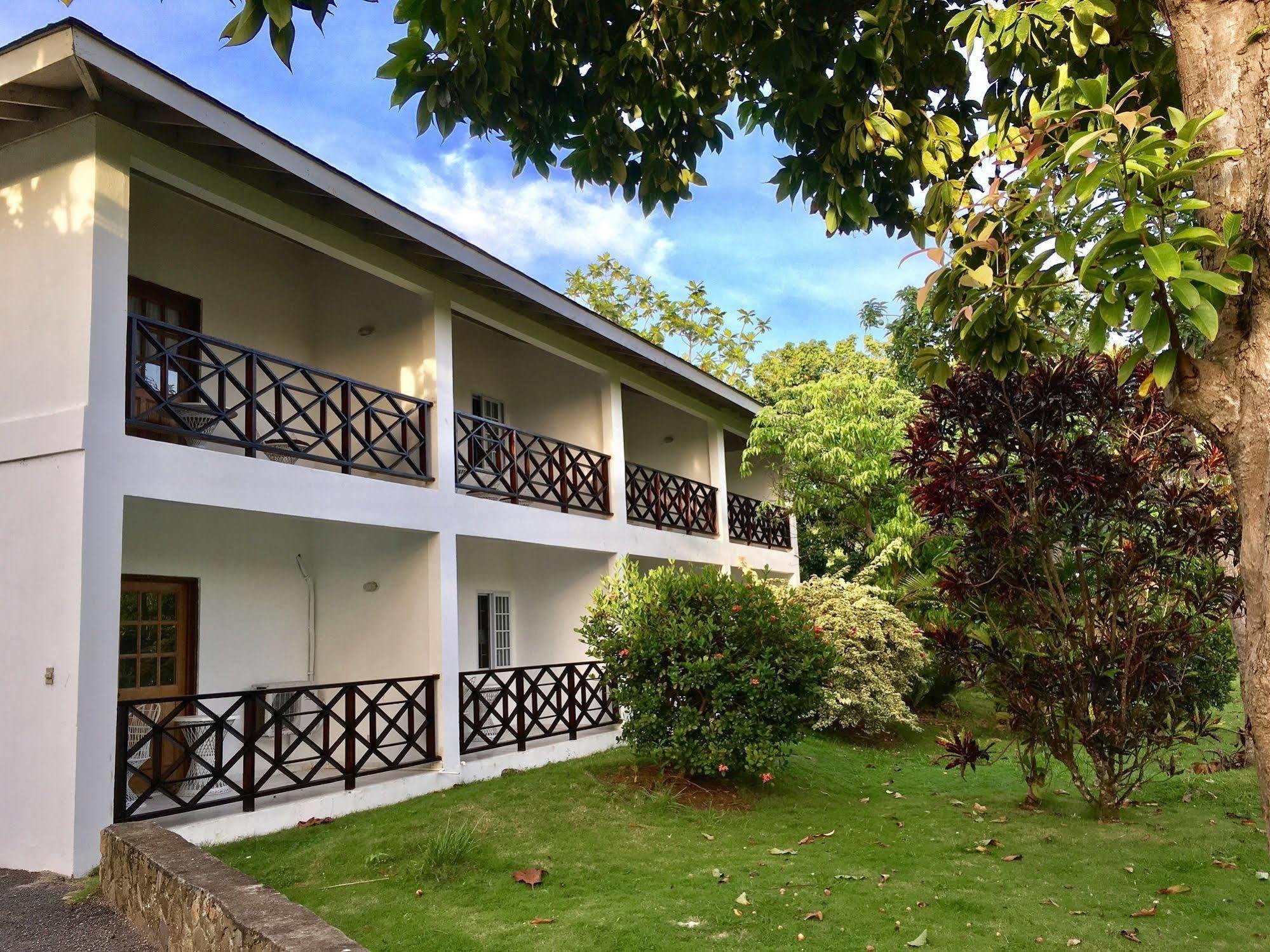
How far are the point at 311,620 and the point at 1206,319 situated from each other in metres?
10.4

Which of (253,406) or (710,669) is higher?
(253,406)

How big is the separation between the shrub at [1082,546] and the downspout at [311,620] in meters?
6.99

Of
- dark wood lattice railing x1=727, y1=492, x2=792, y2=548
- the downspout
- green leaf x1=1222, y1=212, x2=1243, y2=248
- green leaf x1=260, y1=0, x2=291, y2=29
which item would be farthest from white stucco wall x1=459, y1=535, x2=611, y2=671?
green leaf x1=1222, y1=212, x2=1243, y2=248

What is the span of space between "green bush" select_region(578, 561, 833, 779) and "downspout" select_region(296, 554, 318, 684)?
3.48 metres

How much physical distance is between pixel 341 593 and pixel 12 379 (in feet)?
14.5

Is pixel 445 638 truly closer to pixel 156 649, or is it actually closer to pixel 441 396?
pixel 441 396

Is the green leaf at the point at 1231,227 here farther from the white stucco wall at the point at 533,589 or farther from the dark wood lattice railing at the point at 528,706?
the white stucco wall at the point at 533,589

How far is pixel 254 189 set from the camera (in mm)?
9109

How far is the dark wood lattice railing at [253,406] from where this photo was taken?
8016 mm

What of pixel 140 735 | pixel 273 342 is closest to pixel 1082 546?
pixel 140 735

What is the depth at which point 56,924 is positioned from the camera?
5840mm

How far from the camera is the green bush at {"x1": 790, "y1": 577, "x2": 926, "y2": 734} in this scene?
42.9 feet

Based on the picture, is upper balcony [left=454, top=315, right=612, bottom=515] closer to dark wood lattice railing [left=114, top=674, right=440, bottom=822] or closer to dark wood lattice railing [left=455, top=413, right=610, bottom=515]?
dark wood lattice railing [left=455, top=413, right=610, bottom=515]

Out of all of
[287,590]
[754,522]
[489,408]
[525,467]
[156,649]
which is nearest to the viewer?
[156,649]
